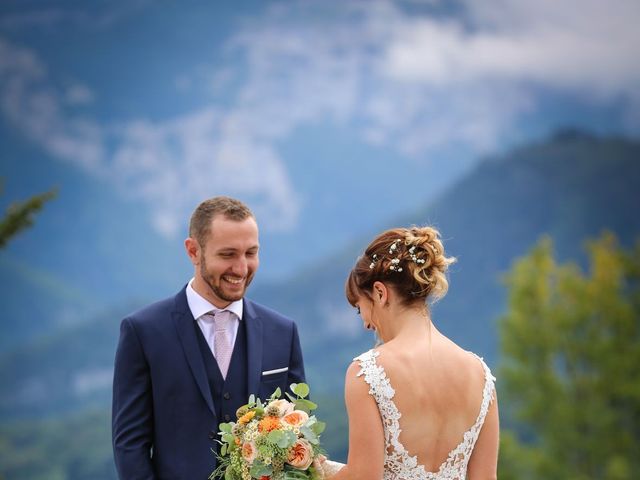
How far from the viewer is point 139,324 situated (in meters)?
4.19

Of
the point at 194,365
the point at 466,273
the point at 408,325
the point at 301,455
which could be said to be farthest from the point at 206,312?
the point at 466,273

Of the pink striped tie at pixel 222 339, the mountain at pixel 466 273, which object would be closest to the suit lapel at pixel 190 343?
the pink striped tie at pixel 222 339

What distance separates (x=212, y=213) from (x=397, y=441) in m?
1.39

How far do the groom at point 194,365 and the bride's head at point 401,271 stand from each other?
69 cm

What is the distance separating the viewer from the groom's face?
4145 millimetres

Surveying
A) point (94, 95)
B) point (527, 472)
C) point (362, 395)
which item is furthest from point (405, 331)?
point (94, 95)

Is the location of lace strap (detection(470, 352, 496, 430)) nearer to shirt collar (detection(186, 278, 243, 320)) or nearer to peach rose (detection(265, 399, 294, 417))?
peach rose (detection(265, 399, 294, 417))

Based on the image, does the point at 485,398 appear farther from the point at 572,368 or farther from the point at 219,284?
the point at 572,368

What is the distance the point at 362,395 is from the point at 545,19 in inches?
2770

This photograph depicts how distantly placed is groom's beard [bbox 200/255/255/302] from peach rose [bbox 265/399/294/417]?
0.62 metres

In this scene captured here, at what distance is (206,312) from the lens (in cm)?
430

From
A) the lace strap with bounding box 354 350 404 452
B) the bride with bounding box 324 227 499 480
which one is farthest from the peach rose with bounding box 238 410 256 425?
the lace strap with bounding box 354 350 404 452

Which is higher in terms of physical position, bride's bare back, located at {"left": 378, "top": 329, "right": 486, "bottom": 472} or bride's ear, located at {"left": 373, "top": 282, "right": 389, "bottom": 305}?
bride's ear, located at {"left": 373, "top": 282, "right": 389, "bottom": 305}

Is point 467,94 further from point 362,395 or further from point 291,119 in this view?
point 362,395
